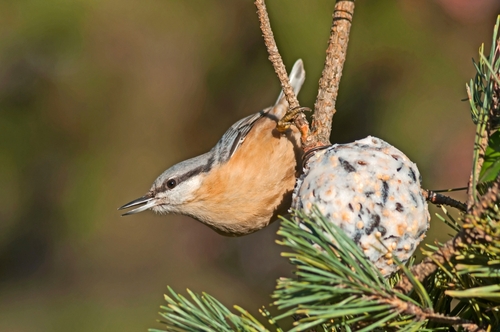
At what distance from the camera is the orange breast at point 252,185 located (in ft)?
6.92

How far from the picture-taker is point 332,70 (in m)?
1.53

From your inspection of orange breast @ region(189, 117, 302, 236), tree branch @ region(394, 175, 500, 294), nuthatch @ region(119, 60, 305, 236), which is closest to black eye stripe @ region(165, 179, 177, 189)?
nuthatch @ region(119, 60, 305, 236)

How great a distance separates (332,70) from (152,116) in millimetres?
1705

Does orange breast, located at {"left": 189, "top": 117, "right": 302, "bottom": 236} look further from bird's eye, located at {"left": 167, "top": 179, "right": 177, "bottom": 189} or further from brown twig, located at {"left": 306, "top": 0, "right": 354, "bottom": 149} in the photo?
brown twig, located at {"left": 306, "top": 0, "right": 354, "bottom": 149}

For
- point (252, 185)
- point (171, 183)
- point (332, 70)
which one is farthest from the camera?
point (171, 183)

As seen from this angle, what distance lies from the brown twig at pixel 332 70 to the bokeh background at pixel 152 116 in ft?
2.57

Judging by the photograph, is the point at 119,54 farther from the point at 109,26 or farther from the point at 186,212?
the point at 186,212

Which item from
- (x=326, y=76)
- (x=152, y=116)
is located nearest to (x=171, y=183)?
(x=152, y=116)

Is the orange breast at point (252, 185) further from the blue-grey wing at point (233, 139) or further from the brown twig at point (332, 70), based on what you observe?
the brown twig at point (332, 70)

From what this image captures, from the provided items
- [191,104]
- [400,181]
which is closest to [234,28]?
[191,104]

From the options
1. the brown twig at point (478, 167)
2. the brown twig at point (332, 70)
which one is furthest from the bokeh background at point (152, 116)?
the brown twig at point (478, 167)

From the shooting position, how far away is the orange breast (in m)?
2.11

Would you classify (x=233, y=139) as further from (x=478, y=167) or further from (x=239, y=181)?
(x=478, y=167)

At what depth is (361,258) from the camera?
886 mm
